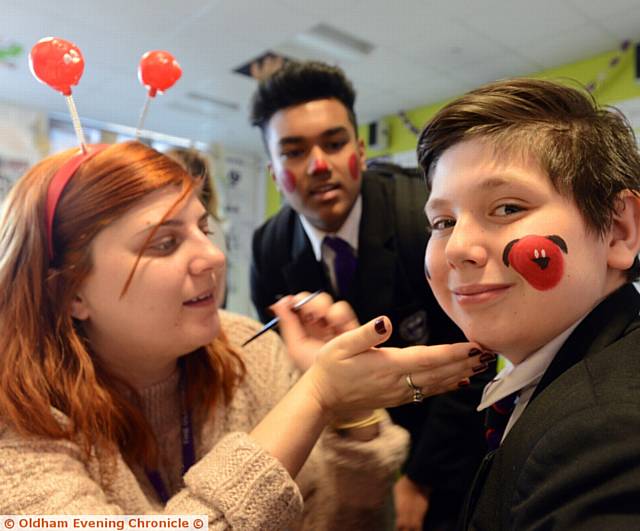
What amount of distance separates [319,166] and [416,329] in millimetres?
580

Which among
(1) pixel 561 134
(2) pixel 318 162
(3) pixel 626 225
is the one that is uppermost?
(2) pixel 318 162

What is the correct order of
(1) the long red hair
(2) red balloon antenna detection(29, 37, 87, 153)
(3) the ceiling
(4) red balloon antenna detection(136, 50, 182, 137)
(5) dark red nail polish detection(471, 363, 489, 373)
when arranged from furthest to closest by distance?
(3) the ceiling < (4) red balloon antenna detection(136, 50, 182, 137) < (2) red balloon antenna detection(29, 37, 87, 153) < (1) the long red hair < (5) dark red nail polish detection(471, 363, 489, 373)

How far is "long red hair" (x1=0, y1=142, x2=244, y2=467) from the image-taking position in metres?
0.94

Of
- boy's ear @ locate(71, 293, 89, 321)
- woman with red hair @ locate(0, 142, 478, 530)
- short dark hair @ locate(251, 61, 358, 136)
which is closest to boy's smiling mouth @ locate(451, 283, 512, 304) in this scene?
woman with red hair @ locate(0, 142, 478, 530)

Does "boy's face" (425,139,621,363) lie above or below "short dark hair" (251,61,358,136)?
below

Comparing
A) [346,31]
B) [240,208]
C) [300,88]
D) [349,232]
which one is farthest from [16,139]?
[349,232]

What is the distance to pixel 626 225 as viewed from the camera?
73 centimetres

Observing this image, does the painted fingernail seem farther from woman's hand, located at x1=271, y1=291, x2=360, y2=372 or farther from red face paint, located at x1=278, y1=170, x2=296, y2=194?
red face paint, located at x1=278, y1=170, x2=296, y2=194

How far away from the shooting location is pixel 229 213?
221 inches

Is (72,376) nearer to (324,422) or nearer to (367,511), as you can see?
(324,422)

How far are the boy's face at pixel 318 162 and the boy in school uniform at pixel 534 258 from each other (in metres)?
0.79

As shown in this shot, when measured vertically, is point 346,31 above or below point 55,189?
above

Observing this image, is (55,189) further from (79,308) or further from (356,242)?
(356,242)

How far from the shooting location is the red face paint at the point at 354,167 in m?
1.64
